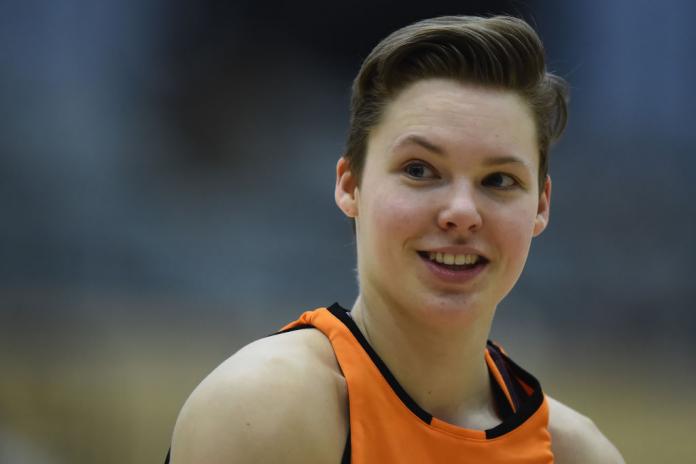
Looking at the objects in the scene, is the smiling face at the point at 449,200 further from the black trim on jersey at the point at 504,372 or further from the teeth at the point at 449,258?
the black trim on jersey at the point at 504,372

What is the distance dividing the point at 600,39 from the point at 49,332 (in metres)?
3.09

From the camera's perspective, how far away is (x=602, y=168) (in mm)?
4453

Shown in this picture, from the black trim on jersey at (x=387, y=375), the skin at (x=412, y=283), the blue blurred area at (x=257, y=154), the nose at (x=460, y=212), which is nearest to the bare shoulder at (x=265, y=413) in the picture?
the skin at (x=412, y=283)

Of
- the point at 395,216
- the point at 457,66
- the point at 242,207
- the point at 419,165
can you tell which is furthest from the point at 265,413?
the point at 242,207

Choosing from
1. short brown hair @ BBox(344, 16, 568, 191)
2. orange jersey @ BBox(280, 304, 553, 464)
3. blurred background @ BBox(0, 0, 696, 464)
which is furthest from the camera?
blurred background @ BBox(0, 0, 696, 464)

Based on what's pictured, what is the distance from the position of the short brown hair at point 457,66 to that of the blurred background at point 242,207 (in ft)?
7.89

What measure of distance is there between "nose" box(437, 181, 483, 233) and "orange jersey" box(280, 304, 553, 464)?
11.8 inches

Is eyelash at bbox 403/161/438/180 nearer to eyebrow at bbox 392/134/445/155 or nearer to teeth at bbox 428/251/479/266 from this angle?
eyebrow at bbox 392/134/445/155

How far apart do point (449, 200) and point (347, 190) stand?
0.30 meters

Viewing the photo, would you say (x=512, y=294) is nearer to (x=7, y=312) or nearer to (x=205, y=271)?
(x=205, y=271)

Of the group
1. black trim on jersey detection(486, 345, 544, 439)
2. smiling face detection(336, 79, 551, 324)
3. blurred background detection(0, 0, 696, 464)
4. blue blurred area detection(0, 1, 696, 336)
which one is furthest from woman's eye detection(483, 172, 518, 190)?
blue blurred area detection(0, 1, 696, 336)

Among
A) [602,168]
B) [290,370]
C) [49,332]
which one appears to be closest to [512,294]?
[602,168]

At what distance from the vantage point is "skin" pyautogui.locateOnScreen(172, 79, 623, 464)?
4.55 ft

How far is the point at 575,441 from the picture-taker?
1843mm
